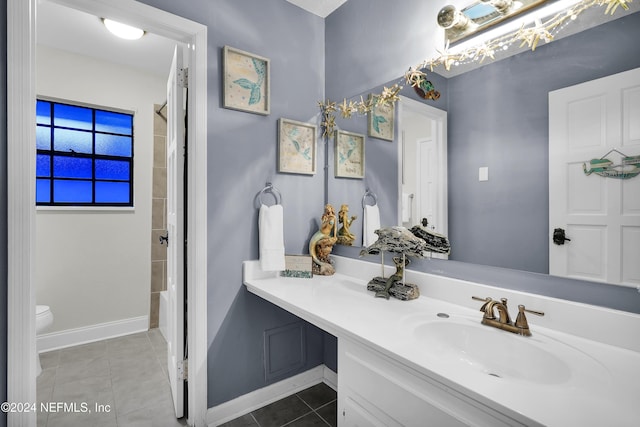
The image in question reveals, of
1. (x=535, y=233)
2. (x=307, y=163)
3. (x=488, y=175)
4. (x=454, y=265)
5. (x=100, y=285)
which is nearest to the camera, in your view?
(x=535, y=233)

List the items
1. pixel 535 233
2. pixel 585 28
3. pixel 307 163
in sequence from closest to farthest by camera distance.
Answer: pixel 585 28 < pixel 535 233 < pixel 307 163

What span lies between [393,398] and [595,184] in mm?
916

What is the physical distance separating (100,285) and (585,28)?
3643 mm

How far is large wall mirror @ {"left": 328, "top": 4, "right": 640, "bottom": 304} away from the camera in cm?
99

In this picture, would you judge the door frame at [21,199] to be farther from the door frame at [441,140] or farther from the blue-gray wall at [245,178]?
the door frame at [441,140]

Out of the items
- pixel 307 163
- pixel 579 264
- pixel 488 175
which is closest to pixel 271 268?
pixel 307 163

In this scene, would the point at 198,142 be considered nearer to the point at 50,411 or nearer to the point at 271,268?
the point at 271,268

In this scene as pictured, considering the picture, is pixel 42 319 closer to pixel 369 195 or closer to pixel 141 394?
pixel 141 394

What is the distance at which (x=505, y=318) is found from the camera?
1068 mm

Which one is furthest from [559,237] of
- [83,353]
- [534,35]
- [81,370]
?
[83,353]

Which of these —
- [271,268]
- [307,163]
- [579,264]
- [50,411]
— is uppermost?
[307,163]

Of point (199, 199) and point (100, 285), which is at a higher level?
point (199, 199)

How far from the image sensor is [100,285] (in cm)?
283

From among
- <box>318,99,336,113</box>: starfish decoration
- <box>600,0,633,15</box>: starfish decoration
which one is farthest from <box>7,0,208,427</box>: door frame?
<box>600,0,633,15</box>: starfish decoration
